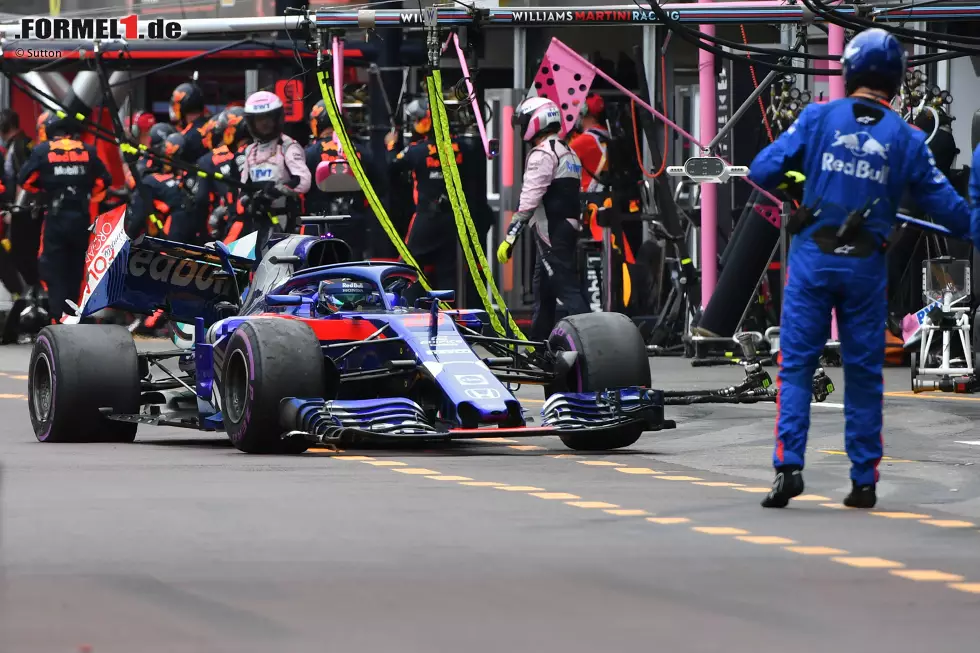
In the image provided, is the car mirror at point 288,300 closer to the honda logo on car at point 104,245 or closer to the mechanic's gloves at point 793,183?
the honda logo on car at point 104,245

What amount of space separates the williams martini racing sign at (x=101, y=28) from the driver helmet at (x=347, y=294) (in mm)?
8669

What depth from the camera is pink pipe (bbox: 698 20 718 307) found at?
21016mm

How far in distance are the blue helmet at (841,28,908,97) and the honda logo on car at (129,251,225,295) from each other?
6235 millimetres

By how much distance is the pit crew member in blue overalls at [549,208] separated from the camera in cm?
2005

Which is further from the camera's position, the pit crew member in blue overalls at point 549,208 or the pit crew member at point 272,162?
the pit crew member at point 272,162

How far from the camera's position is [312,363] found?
40.4ft

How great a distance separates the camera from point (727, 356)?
65.6 feet

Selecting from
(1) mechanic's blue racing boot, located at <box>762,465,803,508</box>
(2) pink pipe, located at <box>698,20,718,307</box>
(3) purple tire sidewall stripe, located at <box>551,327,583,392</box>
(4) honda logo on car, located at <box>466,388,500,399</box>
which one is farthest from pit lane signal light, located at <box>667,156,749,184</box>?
(1) mechanic's blue racing boot, located at <box>762,465,803,508</box>

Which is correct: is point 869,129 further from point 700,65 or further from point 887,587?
point 700,65

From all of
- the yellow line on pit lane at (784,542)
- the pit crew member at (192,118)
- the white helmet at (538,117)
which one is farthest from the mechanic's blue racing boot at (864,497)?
the pit crew member at (192,118)

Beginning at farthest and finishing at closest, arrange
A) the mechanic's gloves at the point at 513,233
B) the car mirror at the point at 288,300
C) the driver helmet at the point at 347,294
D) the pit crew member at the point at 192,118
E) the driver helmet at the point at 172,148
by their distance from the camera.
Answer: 1. the pit crew member at the point at 192,118
2. the driver helmet at the point at 172,148
3. the mechanic's gloves at the point at 513,233
4. the driver helmet at the point at 347,294
5. the car mirror at the point at 288,300

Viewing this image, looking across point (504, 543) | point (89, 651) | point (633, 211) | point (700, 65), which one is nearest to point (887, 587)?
point (504, 543)

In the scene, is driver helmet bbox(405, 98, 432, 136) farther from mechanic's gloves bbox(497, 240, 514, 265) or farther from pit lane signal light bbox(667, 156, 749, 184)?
pit lane signal light bbox(667, 156, 749, 184)

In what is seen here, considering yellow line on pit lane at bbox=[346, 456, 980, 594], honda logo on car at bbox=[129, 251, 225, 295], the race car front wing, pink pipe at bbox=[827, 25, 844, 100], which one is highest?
pink pipe at bbox=[827, 25, 844, 100]
